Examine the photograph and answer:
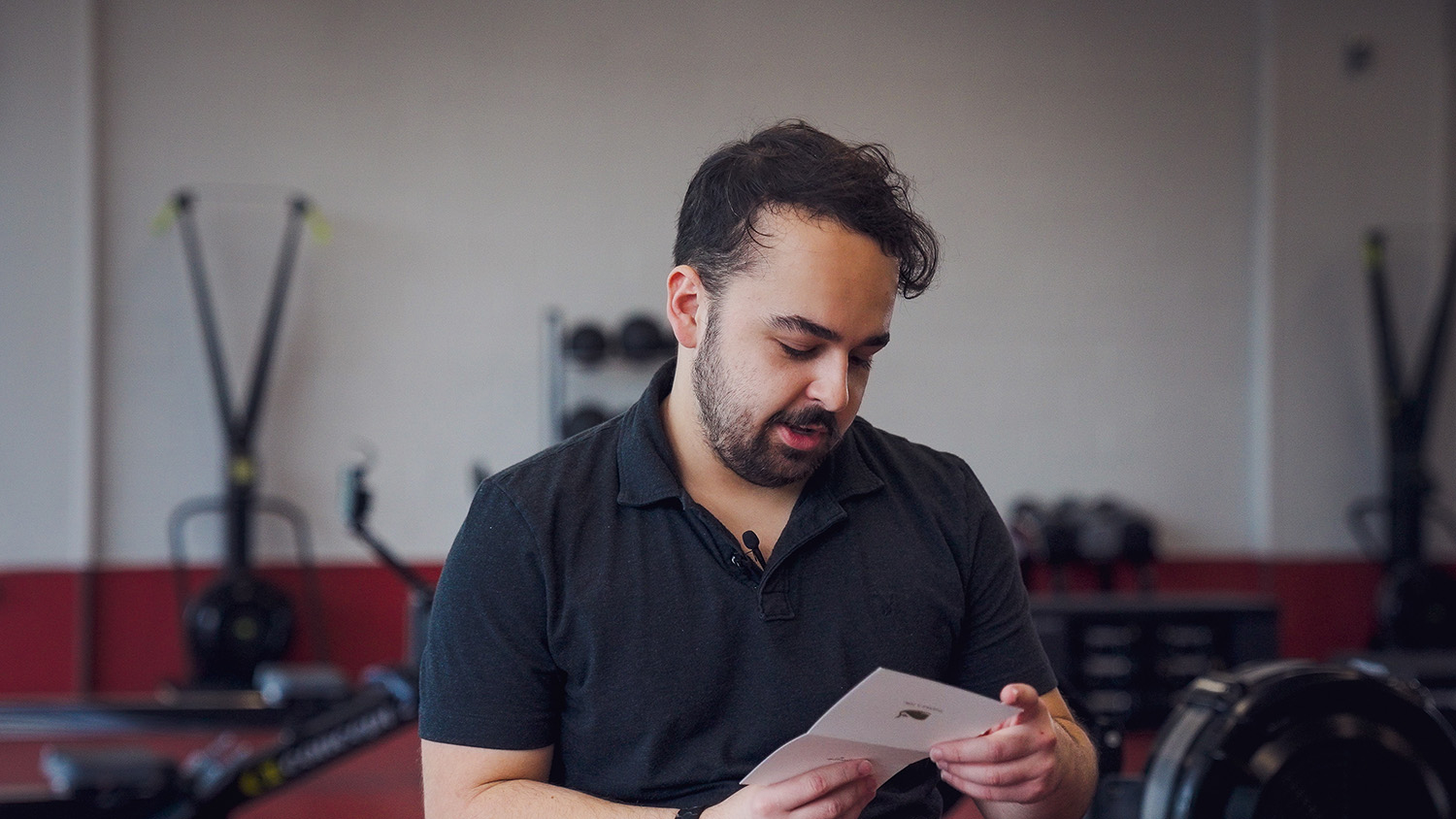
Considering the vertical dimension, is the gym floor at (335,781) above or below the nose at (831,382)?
below

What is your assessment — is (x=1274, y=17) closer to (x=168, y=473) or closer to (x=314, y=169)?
(x=314, y=169)

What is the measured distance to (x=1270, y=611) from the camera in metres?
4.62

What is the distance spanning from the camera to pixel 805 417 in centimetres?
154

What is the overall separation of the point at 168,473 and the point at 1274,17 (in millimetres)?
4834

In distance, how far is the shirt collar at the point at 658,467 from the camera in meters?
1.58

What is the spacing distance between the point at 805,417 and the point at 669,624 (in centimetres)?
29

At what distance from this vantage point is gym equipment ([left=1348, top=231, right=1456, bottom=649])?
5.16 metres

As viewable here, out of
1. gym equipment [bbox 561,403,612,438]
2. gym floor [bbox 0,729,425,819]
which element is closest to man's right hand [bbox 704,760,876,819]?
gym floor [bbox 0,729,425,819]

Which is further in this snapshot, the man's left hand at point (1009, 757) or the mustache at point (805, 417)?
the mustache at point (805, 417)

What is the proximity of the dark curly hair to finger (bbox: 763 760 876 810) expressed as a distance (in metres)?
0.56

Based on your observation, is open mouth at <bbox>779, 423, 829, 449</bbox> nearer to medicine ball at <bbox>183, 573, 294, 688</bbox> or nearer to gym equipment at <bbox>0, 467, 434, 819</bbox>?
gym equipment at <bbox>0, 467, 434, 819</bbox>

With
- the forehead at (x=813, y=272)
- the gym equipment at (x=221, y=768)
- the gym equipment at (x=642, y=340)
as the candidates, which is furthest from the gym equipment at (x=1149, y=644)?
the forehead at (x=813, y=272)

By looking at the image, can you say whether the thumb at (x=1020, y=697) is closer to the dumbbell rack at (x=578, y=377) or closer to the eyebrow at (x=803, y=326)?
the eyebrow at (x=803, y=326)

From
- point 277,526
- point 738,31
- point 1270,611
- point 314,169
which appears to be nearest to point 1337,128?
point 1270,611
